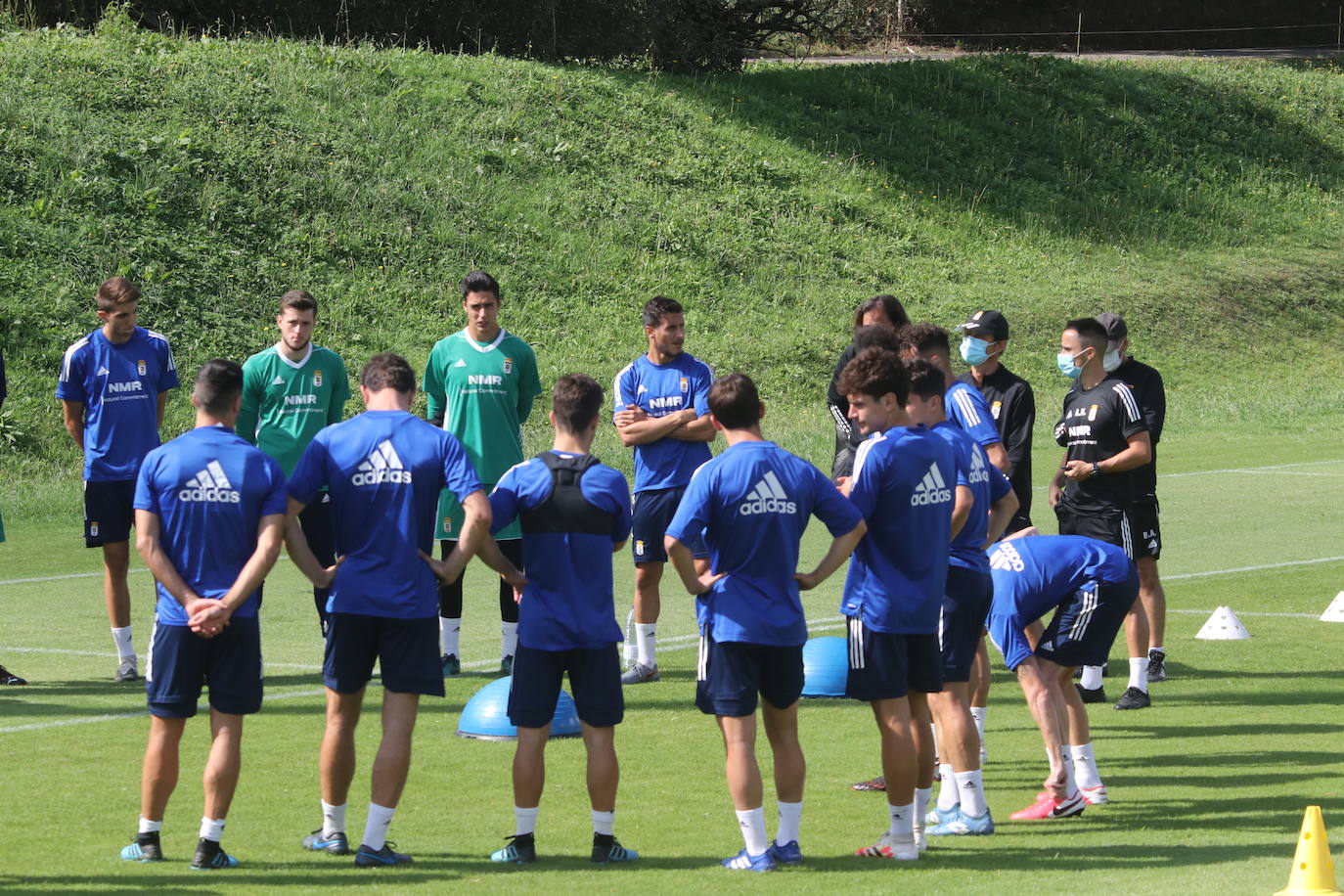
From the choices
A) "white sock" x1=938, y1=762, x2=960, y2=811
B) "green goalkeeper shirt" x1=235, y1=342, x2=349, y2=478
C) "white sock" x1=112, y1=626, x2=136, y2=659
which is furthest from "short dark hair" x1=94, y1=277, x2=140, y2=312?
"white sock" x1=938, y1=762, x2=960, y2=811

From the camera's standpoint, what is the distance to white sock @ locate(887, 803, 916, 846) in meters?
7.27

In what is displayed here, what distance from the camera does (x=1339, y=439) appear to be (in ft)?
91.4

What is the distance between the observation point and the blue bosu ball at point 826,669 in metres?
10.8

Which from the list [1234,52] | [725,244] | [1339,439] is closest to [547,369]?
[725,244]

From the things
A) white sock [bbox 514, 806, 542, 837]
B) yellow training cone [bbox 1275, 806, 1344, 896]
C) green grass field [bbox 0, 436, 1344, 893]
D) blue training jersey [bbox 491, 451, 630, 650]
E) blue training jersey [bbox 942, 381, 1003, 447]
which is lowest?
green grass field [bbox 0, 436, 1344, 893]

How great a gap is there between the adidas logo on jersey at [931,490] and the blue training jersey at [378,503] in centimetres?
184

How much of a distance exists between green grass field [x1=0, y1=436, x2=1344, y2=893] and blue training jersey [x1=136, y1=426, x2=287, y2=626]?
3.89ft

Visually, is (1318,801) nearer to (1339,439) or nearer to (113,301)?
(113,301)

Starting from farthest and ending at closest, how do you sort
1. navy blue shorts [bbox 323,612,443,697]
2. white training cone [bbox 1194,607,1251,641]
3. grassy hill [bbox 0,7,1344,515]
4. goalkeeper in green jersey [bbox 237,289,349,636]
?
grassy hill [bbox 0,7,1344,515] → white training cone [bbox 1194,607,1251,641] → goalkeeper in green jersey [bbox 237,289,349,636] → navy blue shorts [bbox 323,612,443,697]

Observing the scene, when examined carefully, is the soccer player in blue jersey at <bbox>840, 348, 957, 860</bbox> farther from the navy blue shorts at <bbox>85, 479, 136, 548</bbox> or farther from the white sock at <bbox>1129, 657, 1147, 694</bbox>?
the navy blue shorts at <bbox>85, 479, 136, 548</bbox>

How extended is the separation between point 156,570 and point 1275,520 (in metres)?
15.0

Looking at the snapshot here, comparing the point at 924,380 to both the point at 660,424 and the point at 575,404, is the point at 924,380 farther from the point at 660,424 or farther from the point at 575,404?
the point at 660,424

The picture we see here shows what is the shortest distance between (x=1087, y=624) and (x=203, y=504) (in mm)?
3991

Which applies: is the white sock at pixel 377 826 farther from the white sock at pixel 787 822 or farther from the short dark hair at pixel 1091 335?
the short dark hair at pixel 1091 335
